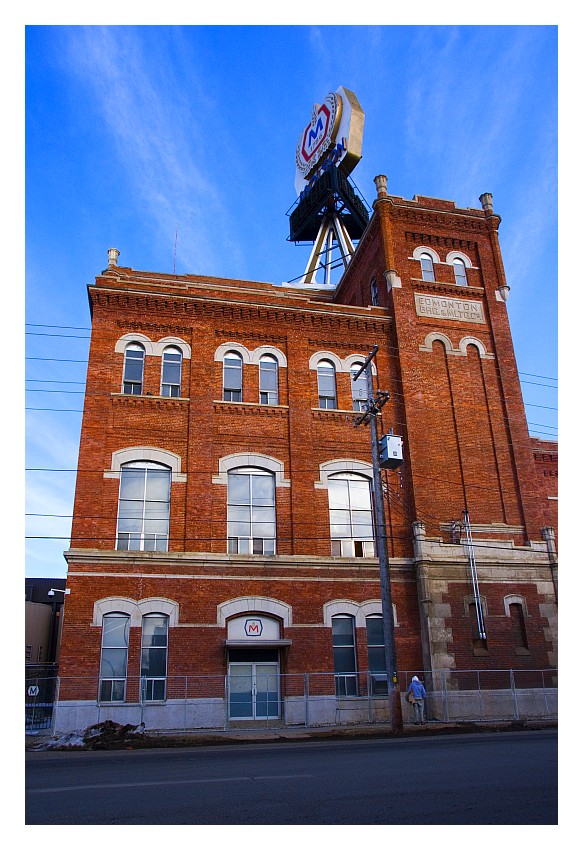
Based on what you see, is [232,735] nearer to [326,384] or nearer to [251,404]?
[251,404]

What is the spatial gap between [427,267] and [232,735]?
20.6 metres

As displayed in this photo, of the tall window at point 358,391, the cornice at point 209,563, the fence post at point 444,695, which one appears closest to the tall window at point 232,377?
the tall window at point 358,391

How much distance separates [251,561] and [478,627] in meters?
8.45

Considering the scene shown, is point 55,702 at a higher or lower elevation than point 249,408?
lower

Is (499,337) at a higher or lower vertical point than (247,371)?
higher

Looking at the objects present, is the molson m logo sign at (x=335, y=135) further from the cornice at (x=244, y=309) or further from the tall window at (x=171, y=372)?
the tall window at (x=171, y=372)

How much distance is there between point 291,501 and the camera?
24.2m

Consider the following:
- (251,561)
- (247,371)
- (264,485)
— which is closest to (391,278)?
(247,371)

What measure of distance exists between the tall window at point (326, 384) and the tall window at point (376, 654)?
8.33 metres

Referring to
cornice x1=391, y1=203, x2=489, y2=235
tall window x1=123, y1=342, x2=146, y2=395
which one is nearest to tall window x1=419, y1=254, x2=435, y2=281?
cornice x1=391, y1=203, x2=489, y2=235

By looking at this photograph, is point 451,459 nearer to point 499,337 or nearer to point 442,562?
point 442,562

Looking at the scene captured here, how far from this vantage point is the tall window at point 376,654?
22516 millimetres

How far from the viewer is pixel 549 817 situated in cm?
668

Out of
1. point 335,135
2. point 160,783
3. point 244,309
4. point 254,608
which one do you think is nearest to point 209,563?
point 254,608
